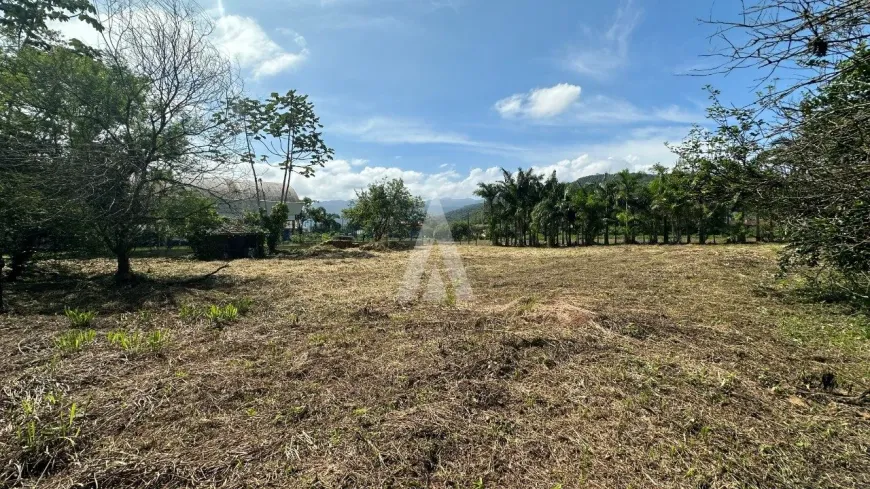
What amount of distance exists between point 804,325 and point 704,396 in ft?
10.9

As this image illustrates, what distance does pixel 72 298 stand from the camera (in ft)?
21.4

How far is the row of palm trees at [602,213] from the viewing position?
21.4m

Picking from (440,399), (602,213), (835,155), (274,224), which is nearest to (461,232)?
(602,213)

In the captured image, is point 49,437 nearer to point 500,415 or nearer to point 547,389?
point 500,415

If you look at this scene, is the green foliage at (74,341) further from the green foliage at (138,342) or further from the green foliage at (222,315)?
the green foliage at (222,315)

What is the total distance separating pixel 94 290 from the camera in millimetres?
7312

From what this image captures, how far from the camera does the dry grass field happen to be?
6.55 feet

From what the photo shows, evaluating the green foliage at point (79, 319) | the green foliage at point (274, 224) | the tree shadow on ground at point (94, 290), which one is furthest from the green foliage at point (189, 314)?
the green foliage at point (274, 224)

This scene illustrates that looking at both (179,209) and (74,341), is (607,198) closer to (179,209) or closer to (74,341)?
(179,209)

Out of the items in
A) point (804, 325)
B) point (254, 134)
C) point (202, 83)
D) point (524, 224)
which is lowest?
point (804, 325)

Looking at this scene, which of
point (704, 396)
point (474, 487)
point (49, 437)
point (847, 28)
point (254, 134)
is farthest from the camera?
point (254, 134)

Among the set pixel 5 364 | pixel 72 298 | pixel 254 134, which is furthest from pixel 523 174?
pixel 5 364

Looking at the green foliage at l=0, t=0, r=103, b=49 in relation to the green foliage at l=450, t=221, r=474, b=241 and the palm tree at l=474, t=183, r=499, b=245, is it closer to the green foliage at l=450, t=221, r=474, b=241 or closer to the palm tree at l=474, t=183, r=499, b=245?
the palm tree at l=474, t=183, r=499, b=245

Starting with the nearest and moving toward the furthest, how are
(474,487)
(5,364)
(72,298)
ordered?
(474,487) < (5,364) < (72,298)
